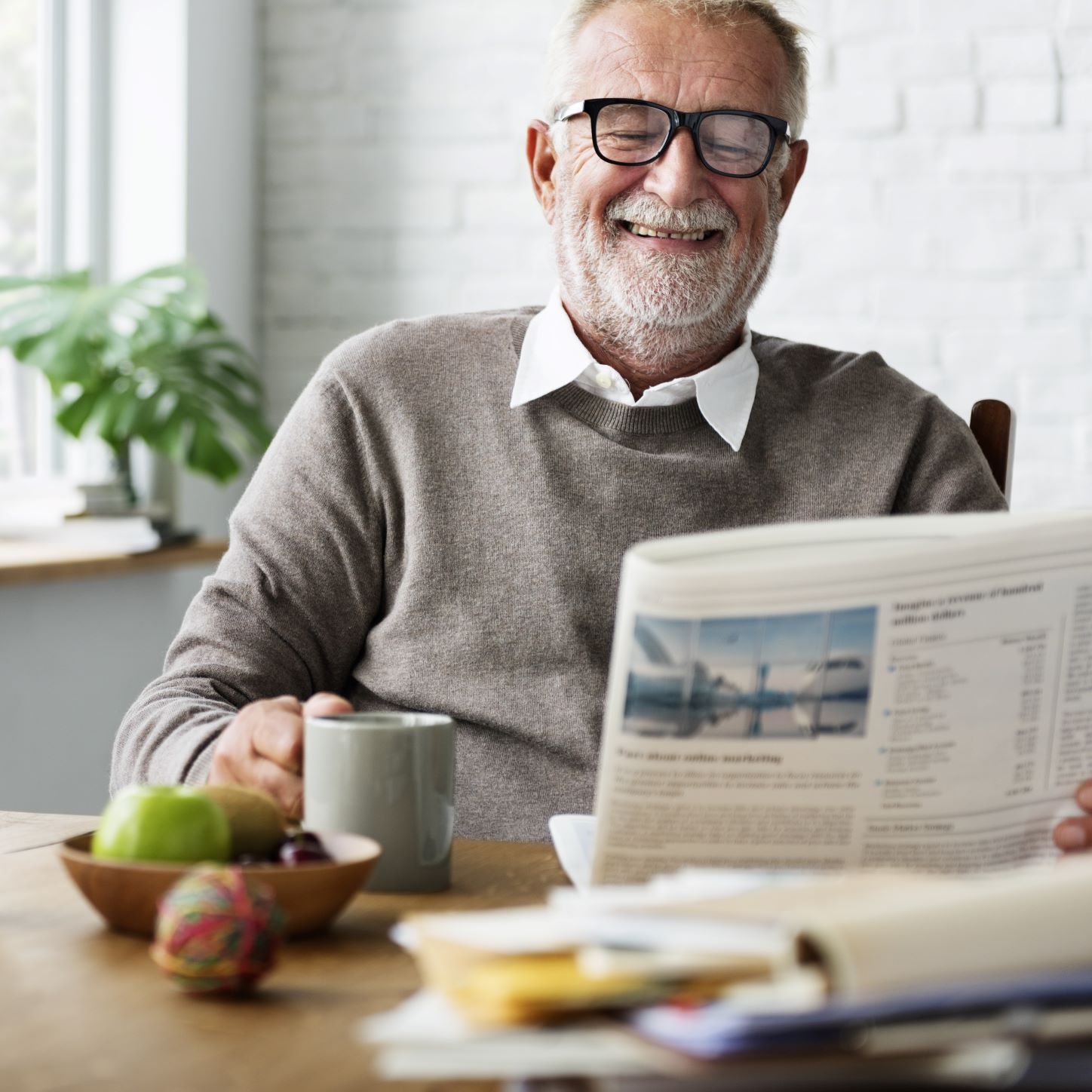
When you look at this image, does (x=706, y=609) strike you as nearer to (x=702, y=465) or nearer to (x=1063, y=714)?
(x=1063, y=714)

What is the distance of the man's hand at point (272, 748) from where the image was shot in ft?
3.20

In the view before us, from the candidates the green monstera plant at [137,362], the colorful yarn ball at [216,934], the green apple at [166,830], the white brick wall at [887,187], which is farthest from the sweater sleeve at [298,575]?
the white brick wall at [887,187]

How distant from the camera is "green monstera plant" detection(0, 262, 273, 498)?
2.70m

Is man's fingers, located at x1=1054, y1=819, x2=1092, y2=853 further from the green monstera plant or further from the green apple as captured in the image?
the green monstera plant

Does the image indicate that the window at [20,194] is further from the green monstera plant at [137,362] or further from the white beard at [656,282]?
the white beard at [656,282]

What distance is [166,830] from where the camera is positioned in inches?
31.2

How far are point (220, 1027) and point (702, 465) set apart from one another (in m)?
0.99

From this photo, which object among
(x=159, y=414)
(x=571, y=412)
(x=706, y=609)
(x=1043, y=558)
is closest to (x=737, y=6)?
(x=571, y=412)

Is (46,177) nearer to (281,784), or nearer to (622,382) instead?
(622,382)

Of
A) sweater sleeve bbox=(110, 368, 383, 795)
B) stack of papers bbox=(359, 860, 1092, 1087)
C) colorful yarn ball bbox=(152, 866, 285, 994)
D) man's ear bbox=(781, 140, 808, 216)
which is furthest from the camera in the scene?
man's ear bbox=(781, 140, 808, 216)

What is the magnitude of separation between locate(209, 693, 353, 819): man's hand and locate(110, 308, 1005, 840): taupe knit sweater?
0.36 meters

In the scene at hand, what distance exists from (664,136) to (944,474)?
467 millimetres

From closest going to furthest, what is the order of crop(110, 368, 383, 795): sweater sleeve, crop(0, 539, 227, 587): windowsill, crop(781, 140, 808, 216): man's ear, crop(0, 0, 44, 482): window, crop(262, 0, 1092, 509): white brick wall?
crop(110, 368, 383, 795): sweater sleeve < crop(781, 140, 808, 216): man's ear < crop(0, 539, 227, 587): windowsill < crop(262, 0, 1092, 509): white brick wall < crop(0, 0, 44, 482): window

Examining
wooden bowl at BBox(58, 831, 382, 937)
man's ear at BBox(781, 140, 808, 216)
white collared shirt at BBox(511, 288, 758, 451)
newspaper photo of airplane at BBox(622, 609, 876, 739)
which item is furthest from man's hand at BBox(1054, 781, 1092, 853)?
man's ear at BBox(781, 140, 808, 216)
